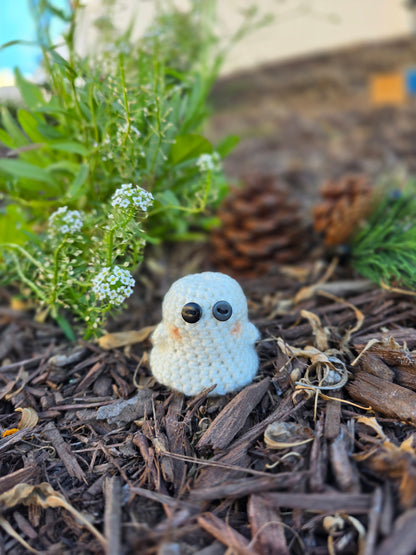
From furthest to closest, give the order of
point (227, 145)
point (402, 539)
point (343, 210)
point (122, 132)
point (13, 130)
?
1. point (343, 210)
2. point (227, 145)
3. point (13, 130)
4. point (122, 132)
5. point (402, 539)

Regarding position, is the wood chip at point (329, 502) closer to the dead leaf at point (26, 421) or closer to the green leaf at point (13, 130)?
the dead leaf at point (26, 421)

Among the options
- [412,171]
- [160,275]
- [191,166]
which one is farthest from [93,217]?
[412,171]

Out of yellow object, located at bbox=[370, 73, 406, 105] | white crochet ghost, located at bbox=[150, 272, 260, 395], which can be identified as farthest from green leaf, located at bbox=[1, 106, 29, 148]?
yellow object, located at bbox=[370, 73, 406, 105]

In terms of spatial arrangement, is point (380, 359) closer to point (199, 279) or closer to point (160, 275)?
point (199, 279)

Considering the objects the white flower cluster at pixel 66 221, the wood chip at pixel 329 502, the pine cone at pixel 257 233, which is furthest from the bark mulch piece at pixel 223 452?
the pine cone at pixel 257 233

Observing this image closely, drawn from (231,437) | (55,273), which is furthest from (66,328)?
(231,437)

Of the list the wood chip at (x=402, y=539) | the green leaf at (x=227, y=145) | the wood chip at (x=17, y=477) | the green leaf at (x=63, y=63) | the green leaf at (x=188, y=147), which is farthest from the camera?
the green leaf at (x=227, y=145)

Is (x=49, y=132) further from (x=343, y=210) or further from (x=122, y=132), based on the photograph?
(x=343, y=210)
